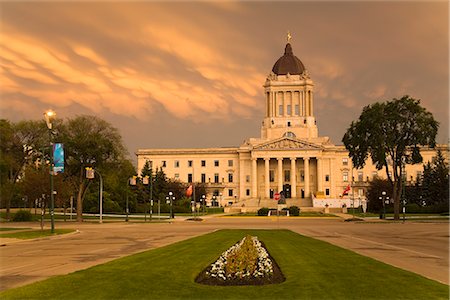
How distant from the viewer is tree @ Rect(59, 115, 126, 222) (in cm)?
7419

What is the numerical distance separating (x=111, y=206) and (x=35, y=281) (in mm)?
92965

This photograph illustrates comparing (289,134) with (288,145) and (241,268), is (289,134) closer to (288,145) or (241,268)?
(288,145)

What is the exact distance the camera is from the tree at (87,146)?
243ft

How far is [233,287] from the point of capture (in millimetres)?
14578

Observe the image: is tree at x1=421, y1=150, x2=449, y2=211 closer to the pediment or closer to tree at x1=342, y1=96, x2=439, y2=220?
tree at x1=342, y1=96, x2=439, y2=220

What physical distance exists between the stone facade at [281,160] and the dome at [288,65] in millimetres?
343

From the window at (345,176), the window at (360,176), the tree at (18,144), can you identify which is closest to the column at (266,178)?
the window at (345,176)

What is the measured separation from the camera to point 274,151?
513 ft

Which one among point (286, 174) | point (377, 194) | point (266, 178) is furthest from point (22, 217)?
point (286, 174)

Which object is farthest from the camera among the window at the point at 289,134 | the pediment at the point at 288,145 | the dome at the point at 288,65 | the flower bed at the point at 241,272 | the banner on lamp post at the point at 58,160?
the dome at the point at 288,65

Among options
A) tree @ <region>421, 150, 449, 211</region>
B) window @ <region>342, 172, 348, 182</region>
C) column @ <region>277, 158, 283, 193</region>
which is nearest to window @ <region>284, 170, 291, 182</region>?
column @ <region>277, 158, 283, 193</region>

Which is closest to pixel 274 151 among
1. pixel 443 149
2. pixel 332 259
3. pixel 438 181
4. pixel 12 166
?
pixel 443 149

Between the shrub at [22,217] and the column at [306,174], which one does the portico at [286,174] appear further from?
the shrub at [22,217]

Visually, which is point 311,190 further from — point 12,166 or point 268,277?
point 268,277
